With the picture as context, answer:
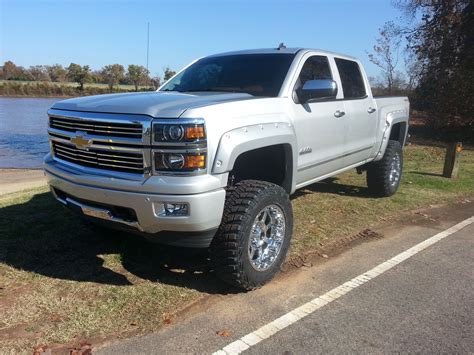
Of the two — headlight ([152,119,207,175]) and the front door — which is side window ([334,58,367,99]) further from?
headlight ([152,119,207,175])

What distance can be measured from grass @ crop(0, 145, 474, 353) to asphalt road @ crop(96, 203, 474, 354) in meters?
0.26

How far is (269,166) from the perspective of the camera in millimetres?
4531

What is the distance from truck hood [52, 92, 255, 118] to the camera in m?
3.37

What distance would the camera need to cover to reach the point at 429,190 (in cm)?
829

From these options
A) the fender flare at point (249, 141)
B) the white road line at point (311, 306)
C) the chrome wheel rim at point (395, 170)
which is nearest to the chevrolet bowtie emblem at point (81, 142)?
the fender flare at point (249, 141)

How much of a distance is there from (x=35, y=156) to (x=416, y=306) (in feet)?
66.9

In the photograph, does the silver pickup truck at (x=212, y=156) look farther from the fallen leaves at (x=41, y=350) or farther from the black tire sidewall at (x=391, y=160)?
the black tire sidewall at (x=391, y=160)

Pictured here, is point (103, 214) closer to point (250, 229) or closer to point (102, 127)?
point (102, 127)

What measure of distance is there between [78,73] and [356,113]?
75.8 metres

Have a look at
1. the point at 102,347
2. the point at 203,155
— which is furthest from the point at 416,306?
the point at 102,347

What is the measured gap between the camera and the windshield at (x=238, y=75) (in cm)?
471

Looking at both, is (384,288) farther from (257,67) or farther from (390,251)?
(257,67)

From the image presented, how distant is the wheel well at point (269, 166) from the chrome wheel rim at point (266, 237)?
0.44m

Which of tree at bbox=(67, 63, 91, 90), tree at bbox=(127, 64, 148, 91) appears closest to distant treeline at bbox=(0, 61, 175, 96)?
tree at bbox=(67, 63, 91, 90)
